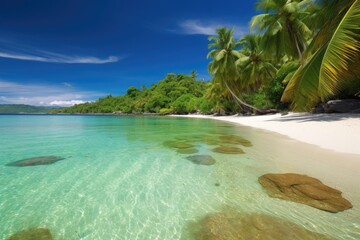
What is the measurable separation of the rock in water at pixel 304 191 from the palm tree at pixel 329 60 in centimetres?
267

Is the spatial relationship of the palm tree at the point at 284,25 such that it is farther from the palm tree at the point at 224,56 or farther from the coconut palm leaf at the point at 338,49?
the coconut palm leaf at the point at 338,49

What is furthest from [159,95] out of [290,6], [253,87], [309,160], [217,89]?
[309,160]

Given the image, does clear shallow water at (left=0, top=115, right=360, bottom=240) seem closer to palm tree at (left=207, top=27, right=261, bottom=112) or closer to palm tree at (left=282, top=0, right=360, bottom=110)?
palm tree at (left=282, top=0, right=360, bottom=110)

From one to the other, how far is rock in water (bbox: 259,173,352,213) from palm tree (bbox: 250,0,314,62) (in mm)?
15736

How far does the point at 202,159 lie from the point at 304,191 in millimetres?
3144

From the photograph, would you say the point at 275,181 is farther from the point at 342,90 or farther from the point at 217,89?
the point at 217,89

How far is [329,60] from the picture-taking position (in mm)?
5398

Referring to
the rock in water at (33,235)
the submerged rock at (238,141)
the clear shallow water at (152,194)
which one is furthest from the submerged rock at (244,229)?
the submerged rock at (238,141)

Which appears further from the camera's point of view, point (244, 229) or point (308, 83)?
point (308, 83)

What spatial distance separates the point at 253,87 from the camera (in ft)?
120

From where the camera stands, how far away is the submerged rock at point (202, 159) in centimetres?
620

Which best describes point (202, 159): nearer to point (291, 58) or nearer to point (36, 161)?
point (36, 161)

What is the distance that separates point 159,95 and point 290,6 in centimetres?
6420

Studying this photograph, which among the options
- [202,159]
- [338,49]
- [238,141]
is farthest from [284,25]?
[202,159]
